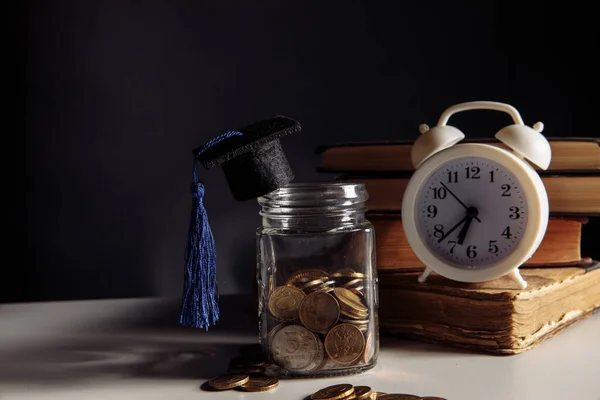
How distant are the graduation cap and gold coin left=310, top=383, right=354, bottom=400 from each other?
0.20 metres

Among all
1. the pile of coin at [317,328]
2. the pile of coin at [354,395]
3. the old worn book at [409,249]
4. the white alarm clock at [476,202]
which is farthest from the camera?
the old worn book at [409,249]

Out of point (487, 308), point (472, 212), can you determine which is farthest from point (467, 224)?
point (487, 308)

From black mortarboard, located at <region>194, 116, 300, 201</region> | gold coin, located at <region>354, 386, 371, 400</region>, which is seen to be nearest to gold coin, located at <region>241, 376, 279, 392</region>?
gold coin, located at <region>354, 386, 371, 400</region>

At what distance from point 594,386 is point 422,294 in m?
0.30

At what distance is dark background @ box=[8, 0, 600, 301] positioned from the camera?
62.9 inches

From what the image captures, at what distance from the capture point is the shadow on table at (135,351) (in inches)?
41.6

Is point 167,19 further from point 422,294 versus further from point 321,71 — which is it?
point 422,294

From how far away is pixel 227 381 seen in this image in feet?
3.22

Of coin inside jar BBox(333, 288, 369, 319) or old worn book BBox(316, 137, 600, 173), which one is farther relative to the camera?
old worn book BBox(316, 137, 600, 173)

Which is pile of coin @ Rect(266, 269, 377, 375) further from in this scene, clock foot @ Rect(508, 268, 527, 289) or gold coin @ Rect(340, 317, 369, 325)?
clock foot @ Rect(508, 268, 527, 289)

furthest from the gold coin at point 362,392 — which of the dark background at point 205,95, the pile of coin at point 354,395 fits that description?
the dark background at point 205,95

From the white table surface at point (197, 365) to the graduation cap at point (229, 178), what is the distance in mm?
96

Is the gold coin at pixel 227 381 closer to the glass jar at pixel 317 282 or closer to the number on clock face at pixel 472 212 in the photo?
the glass jar at pixel 317 282

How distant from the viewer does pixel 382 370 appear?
1045 mm
